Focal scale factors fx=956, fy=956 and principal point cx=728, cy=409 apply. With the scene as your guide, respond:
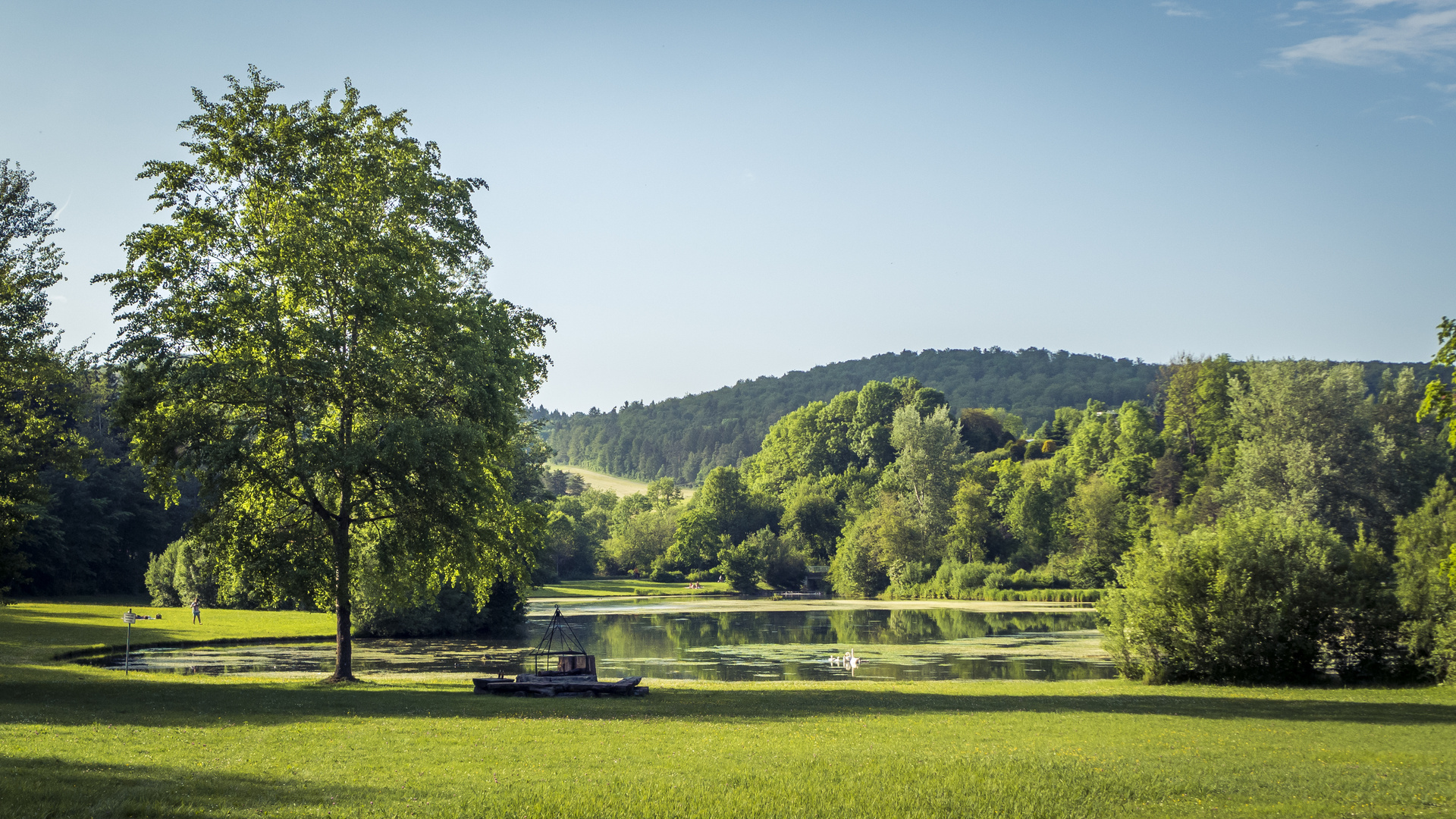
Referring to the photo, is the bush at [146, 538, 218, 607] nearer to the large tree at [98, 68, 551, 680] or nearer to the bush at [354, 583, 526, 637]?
the bush at [354, 583, 526, 637]

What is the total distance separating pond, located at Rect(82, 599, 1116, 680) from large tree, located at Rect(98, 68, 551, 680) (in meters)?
7.51

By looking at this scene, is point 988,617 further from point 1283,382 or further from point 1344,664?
point 1344,664

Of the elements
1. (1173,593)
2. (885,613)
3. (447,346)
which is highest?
(447,346)

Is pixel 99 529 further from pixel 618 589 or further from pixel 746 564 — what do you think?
pixel 746 564

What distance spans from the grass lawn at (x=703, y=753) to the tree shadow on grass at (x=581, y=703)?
121mm

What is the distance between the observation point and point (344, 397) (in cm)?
2570

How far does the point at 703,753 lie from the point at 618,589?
9477cm

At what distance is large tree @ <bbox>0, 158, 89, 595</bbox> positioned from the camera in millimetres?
23688

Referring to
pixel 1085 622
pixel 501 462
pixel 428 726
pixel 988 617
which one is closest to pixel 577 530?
pixel 988 617

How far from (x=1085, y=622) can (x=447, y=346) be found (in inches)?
1698

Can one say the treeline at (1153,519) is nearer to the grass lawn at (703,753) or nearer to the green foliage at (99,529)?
the grass lawn at (703,753)

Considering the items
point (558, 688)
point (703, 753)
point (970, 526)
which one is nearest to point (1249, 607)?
point (558, 688)

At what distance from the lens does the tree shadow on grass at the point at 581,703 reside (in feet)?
59.0

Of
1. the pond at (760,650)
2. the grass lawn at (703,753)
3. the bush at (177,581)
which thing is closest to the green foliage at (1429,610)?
the grass lawn at (703,753)
